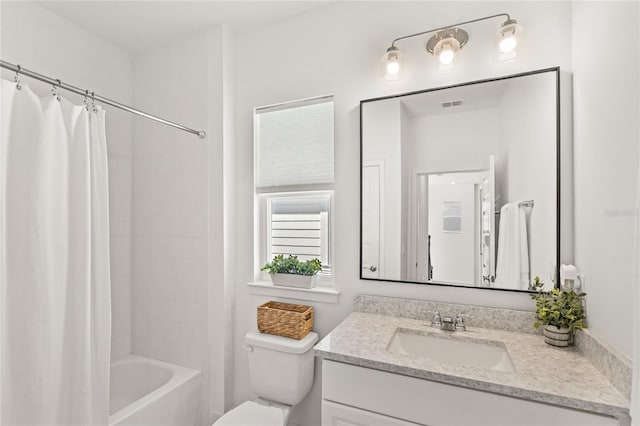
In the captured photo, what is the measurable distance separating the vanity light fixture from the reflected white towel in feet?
2.39

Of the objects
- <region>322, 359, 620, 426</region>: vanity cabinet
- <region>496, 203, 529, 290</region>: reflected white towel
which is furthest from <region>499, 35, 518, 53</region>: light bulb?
<region>322, 359, 620, 426</region>: vanity cabinet

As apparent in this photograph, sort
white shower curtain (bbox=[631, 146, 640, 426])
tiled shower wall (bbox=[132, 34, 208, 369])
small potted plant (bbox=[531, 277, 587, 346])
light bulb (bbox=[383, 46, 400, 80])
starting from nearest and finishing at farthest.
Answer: white shower curtain (bbox=[631, 146, 640, 426]) → small potted plant (bbox=[531, 277, 587, 346]) → light bulb (bbox=[383, 46, 400, 80]) → tiled shower wall (bbox=[132, 34, 208, 369])

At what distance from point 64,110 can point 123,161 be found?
47.7 inches

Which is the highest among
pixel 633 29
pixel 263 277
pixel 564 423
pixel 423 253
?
pixel 633 29

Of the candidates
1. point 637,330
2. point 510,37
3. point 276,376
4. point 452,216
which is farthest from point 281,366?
point 510,37

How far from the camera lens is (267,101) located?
6.78 feet

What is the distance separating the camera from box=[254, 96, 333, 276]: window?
1.93m

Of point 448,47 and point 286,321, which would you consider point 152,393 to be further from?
point 448,47

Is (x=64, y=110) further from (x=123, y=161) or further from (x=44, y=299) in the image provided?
(x=123, y=161)

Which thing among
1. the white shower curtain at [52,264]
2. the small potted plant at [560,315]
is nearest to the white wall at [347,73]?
the small potted plant at [560,315]

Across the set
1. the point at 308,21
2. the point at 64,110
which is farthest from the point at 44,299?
the point at 308,21

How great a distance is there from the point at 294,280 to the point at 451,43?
4.91 ft

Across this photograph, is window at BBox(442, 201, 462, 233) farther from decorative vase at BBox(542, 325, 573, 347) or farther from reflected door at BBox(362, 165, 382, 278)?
decorative vase at BBox(542, 325, 573, 347)

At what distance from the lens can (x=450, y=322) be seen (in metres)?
1.47
